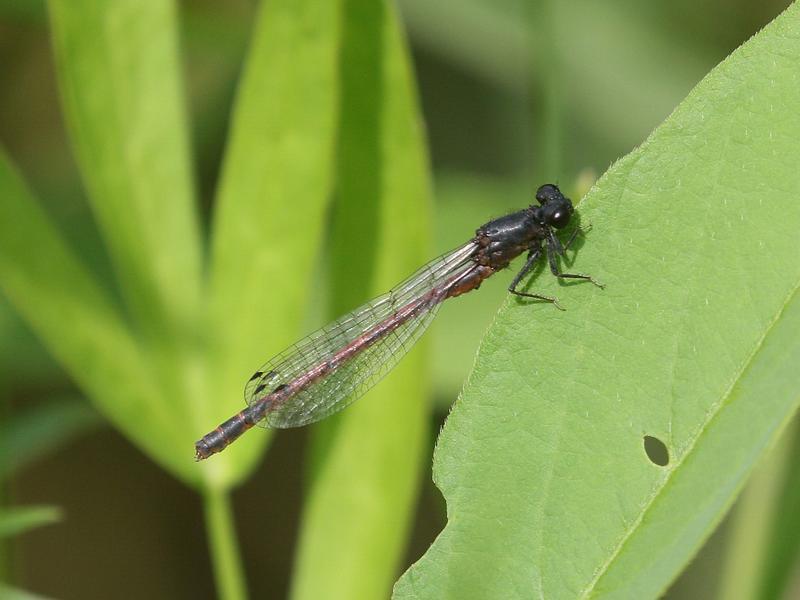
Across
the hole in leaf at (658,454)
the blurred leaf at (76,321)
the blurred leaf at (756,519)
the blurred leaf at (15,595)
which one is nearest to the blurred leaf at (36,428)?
the blurred leaf at (76,321)

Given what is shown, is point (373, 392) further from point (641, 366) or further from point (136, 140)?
point (641, 366)

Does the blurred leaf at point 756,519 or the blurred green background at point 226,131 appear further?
the blurred green background at point 226,131

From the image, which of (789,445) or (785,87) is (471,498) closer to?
(785,87)

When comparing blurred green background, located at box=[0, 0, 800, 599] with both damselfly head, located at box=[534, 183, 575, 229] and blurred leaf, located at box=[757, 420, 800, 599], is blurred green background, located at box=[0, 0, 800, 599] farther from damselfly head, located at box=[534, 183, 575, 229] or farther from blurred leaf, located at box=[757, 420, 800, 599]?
blurred leaf, located at box=[757, 420, 800, 599]

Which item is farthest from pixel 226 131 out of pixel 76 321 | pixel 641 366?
pixel 641 366

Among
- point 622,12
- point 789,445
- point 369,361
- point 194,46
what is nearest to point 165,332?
point 369,361

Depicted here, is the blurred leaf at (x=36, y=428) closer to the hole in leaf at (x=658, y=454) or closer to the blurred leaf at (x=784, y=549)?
the hole in leaf at (x=658, y=454)
